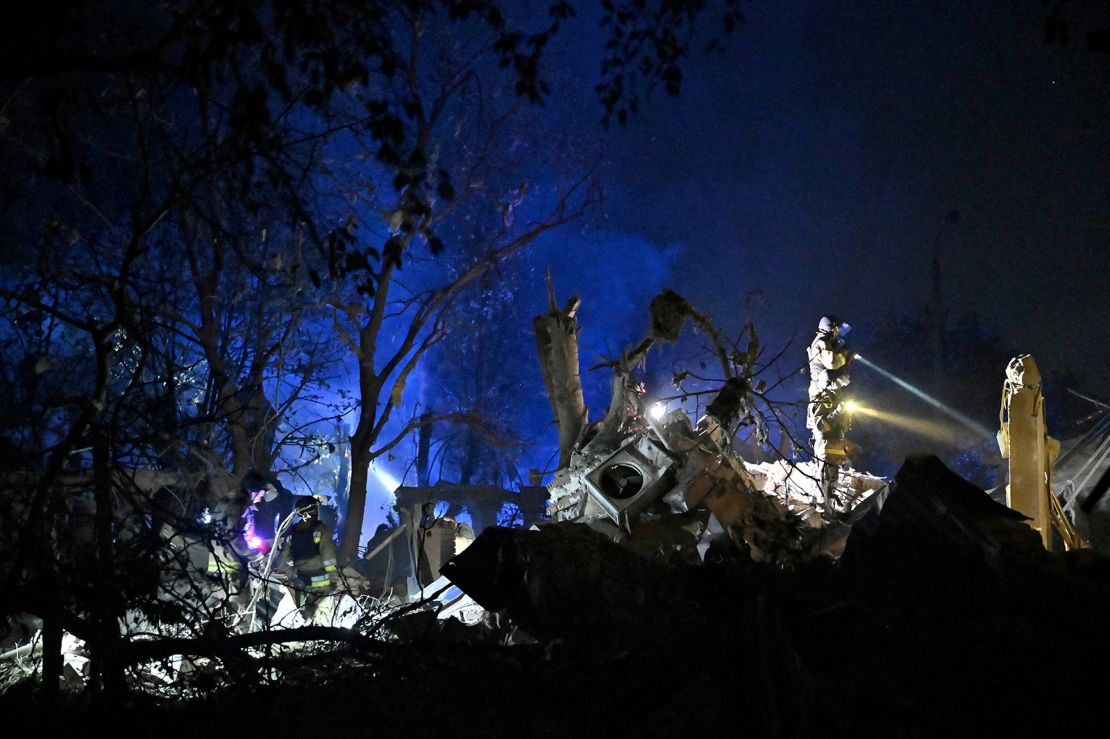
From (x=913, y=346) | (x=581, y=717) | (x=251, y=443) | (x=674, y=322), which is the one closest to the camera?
(x=581, y=717)

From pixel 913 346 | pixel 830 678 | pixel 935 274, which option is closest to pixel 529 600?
pixel 830 678

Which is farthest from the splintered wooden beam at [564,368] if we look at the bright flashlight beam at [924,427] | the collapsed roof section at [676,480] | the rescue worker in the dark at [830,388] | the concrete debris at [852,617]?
the bright flashlight beam at [924,427]

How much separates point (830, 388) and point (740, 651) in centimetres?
814

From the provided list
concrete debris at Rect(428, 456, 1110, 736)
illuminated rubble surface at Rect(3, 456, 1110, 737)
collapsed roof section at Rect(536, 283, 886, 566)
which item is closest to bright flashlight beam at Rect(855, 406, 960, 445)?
collapsed roof section at Rect(536, 283, 886, 566)

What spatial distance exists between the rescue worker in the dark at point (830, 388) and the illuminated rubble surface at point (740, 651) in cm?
537

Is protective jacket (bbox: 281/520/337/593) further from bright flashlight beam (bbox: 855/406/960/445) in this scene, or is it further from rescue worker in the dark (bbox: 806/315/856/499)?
bright flashlight beam (bbox: 855/406/960/445)

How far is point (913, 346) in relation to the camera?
80.3 ft

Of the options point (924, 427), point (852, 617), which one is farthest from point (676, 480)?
point (924, 427)

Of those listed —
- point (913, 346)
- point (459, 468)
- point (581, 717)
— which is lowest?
point (581, 717)

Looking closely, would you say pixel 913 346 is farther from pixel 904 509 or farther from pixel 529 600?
pixel 529 600

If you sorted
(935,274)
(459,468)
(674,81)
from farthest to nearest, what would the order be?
(459,468) < (935,274) < (674,81)

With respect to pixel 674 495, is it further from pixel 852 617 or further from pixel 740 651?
pixel 740 651

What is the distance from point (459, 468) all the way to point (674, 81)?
127 ft

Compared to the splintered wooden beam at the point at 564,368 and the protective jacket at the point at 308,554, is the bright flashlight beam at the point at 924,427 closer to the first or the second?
the splintered wooden beam at the point at 564,368
